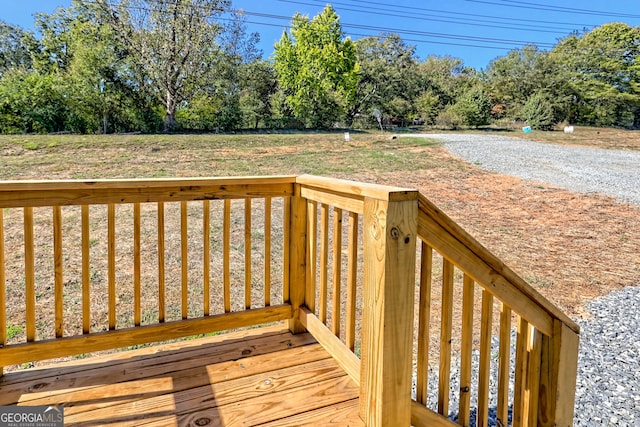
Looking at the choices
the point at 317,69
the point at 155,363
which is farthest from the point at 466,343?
the point at 317,69

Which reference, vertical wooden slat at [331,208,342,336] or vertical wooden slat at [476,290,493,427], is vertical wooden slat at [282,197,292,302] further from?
vertical wooden slat at [476,290,493,427]

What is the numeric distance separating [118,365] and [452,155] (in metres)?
10.1

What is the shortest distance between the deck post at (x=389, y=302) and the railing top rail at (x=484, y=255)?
0.22 ft

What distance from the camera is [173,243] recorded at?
14.3 feet

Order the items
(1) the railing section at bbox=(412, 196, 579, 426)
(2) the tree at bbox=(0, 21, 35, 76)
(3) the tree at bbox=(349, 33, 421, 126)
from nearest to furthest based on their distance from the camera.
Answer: (1) the railing section at bbox=(412, 196, 579, 426), (2) the tree at bbox=(0, 21, 35, 76), (3) the tree at bbox=(349, 33, 421, 126)

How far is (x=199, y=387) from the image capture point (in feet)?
5.41

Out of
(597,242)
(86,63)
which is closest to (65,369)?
(597,242)

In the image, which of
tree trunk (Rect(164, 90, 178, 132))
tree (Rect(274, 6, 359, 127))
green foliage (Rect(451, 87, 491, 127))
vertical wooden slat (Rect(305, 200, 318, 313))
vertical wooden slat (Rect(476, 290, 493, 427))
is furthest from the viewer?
green foliage (Rect(451, 87, 491, 127))

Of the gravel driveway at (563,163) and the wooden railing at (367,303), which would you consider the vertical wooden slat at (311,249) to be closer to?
the wooden railing at (367,303)

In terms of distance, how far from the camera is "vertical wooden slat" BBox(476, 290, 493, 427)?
1.44m

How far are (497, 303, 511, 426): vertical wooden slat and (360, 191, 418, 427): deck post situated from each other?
467mm

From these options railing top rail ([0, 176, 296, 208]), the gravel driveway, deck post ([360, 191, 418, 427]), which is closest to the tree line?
the gravel driveway

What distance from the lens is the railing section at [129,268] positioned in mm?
1668

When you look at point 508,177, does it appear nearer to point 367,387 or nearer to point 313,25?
point 367,387
